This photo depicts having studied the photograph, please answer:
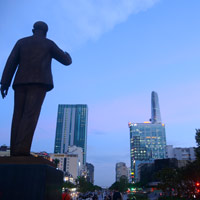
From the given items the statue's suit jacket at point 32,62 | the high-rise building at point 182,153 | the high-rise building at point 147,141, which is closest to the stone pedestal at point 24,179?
the statue's suit jacket at point 32,62

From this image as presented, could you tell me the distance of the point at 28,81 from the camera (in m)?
4.98

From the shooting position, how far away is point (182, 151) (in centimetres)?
11606

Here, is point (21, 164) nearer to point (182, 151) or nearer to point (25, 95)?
point (25, 95)

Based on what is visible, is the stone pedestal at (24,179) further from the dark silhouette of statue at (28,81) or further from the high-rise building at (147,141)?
the high-rise building at (147,141)

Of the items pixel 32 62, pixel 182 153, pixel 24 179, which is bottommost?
A: pixel 24 179

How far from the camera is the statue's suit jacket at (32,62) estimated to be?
16.6 ft

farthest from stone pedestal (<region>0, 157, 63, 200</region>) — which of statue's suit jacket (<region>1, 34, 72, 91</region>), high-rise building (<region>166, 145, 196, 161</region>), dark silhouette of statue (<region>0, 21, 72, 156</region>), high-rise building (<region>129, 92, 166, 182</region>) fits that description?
high-rise building (<region>129, 92, 166, 182</region>)

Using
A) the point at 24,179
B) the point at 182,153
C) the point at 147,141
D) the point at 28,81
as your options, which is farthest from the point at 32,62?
the point at 147,141

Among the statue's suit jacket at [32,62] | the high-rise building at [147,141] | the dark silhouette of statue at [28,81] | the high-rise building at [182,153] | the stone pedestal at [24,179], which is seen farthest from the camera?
the high-rise building at [147,141]

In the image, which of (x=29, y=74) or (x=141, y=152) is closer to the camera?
(x=29, y=74)

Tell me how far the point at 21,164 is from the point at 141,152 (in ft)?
635

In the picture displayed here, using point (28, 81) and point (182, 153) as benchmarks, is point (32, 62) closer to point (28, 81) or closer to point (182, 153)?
point (28, 81)

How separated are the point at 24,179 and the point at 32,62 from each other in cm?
272

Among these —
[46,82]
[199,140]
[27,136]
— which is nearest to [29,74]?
[46,82]
